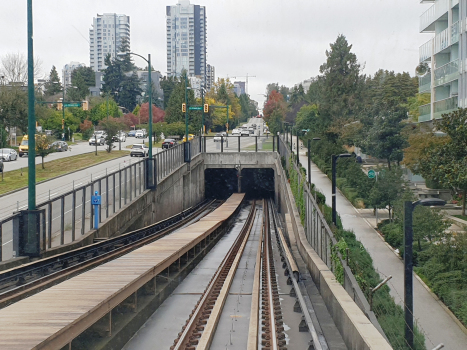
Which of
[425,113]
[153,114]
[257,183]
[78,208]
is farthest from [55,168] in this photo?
[153,114]

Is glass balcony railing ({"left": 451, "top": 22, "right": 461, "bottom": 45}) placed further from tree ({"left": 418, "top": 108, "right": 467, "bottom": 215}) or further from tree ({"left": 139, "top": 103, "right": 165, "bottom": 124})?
tree ({"left": 139, "top": 103, "right": 165, "bottom": 124})

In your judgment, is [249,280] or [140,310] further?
[249,280]

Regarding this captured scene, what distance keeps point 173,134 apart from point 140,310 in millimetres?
65556

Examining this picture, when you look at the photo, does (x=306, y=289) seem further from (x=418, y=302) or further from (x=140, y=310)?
(x=418, y=302)

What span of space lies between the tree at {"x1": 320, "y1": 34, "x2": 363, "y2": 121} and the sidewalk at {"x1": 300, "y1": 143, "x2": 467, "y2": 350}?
93.8 feet

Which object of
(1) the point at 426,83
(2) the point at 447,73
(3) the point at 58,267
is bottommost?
(3) the point at 58,267

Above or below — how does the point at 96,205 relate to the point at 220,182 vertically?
above

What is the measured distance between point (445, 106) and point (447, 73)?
2.69m

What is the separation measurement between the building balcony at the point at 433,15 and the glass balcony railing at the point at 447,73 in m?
4.45

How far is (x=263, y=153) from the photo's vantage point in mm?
54625

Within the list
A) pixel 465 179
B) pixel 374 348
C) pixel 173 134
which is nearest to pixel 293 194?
pixel 465 179

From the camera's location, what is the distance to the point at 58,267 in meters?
16.0

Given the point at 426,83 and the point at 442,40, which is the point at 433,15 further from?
the point at 426,83

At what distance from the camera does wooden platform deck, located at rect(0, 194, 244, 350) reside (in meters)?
7.68
